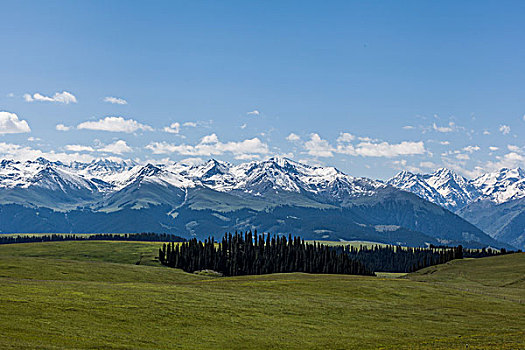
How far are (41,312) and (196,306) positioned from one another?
2639 centimetres

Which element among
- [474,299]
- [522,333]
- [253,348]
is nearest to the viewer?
[253,348]

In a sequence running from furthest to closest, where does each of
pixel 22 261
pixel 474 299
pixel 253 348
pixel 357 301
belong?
pixel 22 261, pixel 474 299, pixel 357 301, pixel 253 348

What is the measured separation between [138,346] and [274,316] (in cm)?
3113

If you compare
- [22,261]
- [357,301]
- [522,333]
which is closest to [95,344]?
[522,333]

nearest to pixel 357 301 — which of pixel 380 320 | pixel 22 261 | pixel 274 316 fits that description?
pixel 380 320

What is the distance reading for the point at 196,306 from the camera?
8550cm

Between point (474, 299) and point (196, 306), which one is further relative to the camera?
point (474, 299)

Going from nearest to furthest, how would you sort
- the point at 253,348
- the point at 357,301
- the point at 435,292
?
the point at 253,348, the point at 357,301, the point at 435,292

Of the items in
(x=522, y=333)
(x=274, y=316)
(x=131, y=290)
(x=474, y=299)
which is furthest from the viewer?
(x=474, y=299)

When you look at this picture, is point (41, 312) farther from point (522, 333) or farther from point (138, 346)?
point (522, 333)

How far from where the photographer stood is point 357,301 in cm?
10606

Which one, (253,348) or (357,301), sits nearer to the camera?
(253,348)

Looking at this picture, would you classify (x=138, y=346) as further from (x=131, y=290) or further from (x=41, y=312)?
(x=131, y=290)

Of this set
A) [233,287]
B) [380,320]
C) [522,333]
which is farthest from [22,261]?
[522,333]
